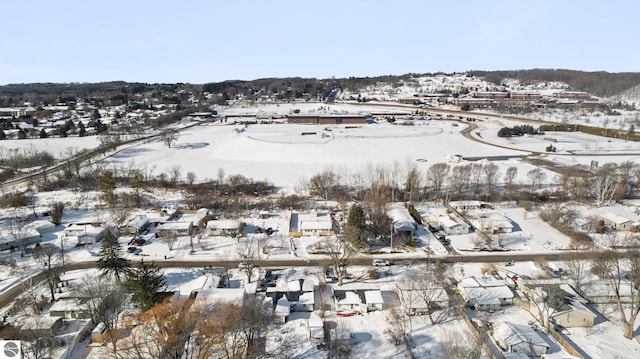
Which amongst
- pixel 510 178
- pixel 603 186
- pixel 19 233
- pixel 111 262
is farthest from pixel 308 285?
pixel 603 186

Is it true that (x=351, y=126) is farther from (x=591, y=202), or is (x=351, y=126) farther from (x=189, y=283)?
(x=189, y=283)

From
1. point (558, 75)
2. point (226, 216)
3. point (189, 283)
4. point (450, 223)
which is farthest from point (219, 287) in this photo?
point (558, 75)

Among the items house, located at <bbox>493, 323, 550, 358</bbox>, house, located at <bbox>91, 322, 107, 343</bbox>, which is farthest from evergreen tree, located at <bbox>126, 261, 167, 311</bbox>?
house, located at <bbox>493, 323, 550, 358</bbox>

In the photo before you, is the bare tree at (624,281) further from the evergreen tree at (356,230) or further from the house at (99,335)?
the house at (99,335)

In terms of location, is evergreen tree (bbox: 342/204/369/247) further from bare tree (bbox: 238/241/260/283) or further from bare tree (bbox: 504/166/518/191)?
bare tree (bbox: 504/166/518/191)

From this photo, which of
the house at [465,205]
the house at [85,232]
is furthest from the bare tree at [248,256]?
the house at [465,205]
